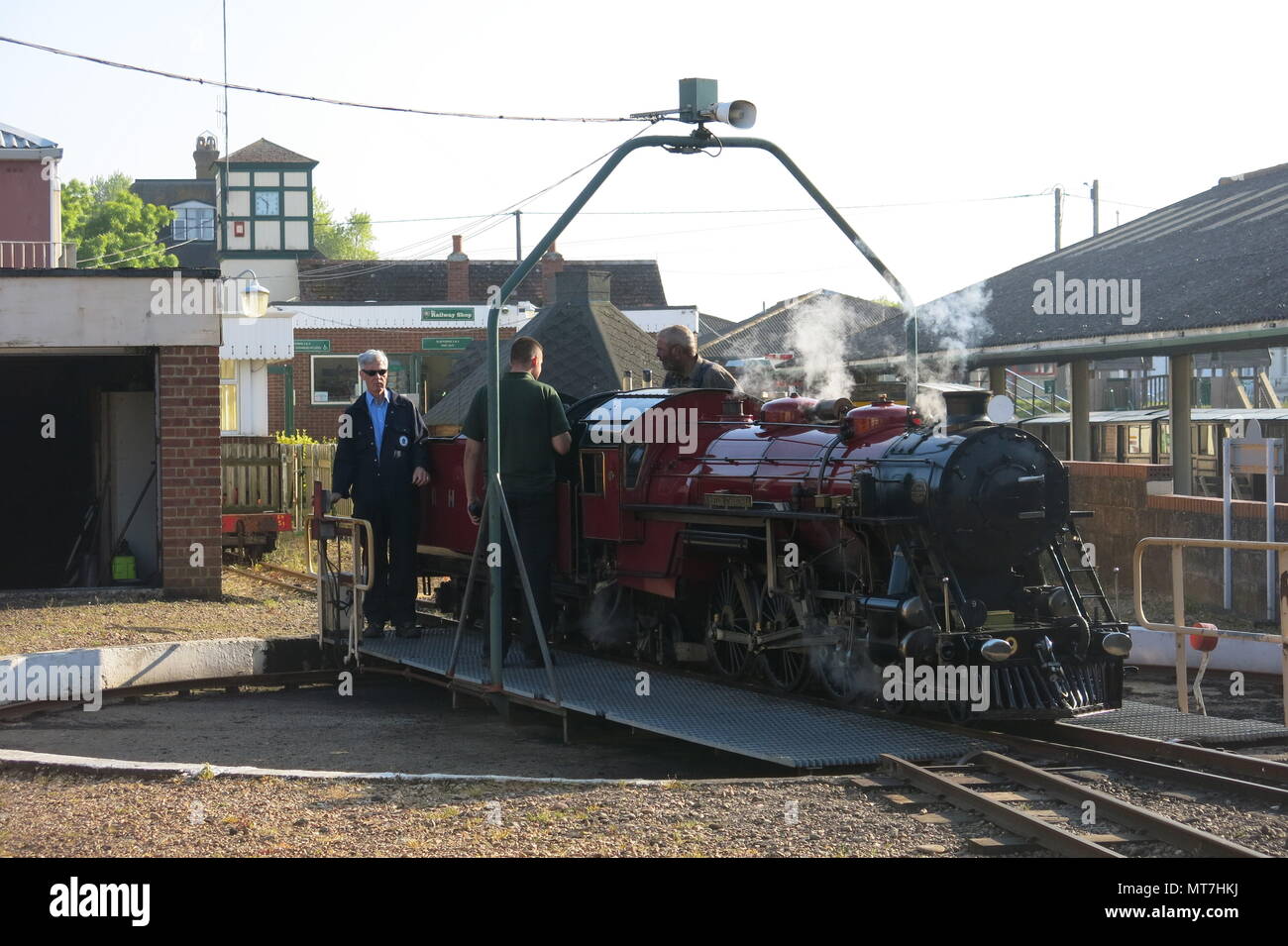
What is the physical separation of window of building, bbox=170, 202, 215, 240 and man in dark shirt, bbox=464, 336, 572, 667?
76214 millimetres

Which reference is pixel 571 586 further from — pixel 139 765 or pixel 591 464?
pixel 139 765

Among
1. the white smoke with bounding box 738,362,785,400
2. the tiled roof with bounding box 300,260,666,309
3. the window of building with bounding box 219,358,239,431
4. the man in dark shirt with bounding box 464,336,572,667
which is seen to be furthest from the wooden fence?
the tiled roof with bounding box 300,260,666,309

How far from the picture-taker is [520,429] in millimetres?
9969

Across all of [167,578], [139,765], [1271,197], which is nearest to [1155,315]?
[1271,197]

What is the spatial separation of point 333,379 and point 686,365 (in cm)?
3241

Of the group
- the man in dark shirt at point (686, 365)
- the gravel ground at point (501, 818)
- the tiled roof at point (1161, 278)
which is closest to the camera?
the gravel ground at point (501, 818)

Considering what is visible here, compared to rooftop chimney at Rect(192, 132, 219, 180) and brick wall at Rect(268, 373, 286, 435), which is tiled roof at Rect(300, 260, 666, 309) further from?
rooftop chimney at Rect(192, 132, 219, 180)

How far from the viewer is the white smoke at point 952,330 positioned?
19188mm

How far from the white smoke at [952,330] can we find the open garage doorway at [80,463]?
9537 millimetres

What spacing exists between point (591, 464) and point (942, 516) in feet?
10.8

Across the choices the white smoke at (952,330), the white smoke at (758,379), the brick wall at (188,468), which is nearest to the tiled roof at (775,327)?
the white smoke at (952,330)

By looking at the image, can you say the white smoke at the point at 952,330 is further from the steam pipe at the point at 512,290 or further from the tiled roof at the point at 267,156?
the tiled roof at the point at 267,156
